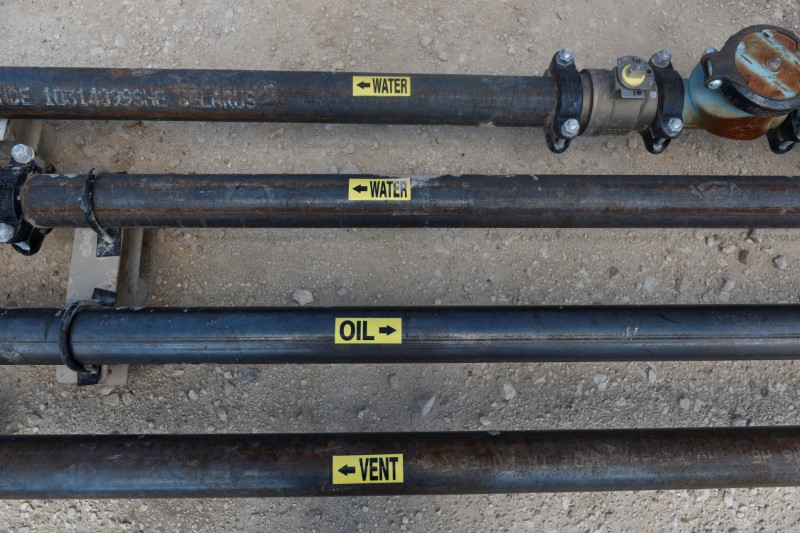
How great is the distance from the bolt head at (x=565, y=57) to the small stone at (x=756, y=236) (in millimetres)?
998

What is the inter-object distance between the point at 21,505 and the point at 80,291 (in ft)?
2.52

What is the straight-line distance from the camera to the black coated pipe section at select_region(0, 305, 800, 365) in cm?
150

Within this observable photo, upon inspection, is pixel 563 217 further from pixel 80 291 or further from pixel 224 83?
pixel 80 291

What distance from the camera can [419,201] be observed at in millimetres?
1597

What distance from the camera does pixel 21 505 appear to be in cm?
173

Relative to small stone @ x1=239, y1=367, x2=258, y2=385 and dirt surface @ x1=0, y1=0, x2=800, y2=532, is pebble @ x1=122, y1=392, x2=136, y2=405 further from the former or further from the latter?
small stone @ x1=239, y1=367, x2=258, y2=385

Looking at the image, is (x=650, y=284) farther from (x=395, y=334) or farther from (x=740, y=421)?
(x=395, y=334)

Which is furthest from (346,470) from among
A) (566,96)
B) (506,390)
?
(566,96)

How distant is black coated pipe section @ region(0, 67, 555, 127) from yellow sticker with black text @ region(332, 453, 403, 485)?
1.11m

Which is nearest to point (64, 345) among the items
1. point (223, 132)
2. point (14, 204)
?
point (14, 204)

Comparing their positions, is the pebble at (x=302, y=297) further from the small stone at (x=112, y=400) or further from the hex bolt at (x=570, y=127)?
the hex bolt at (x=570, y=127)

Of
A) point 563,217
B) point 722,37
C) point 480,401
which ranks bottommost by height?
point 480,401

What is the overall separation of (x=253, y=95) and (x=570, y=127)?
3.50 feet

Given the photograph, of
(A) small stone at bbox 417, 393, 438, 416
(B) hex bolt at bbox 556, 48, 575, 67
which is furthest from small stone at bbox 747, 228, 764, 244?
(A) small stone at bbox 417, 393, 438, 416
